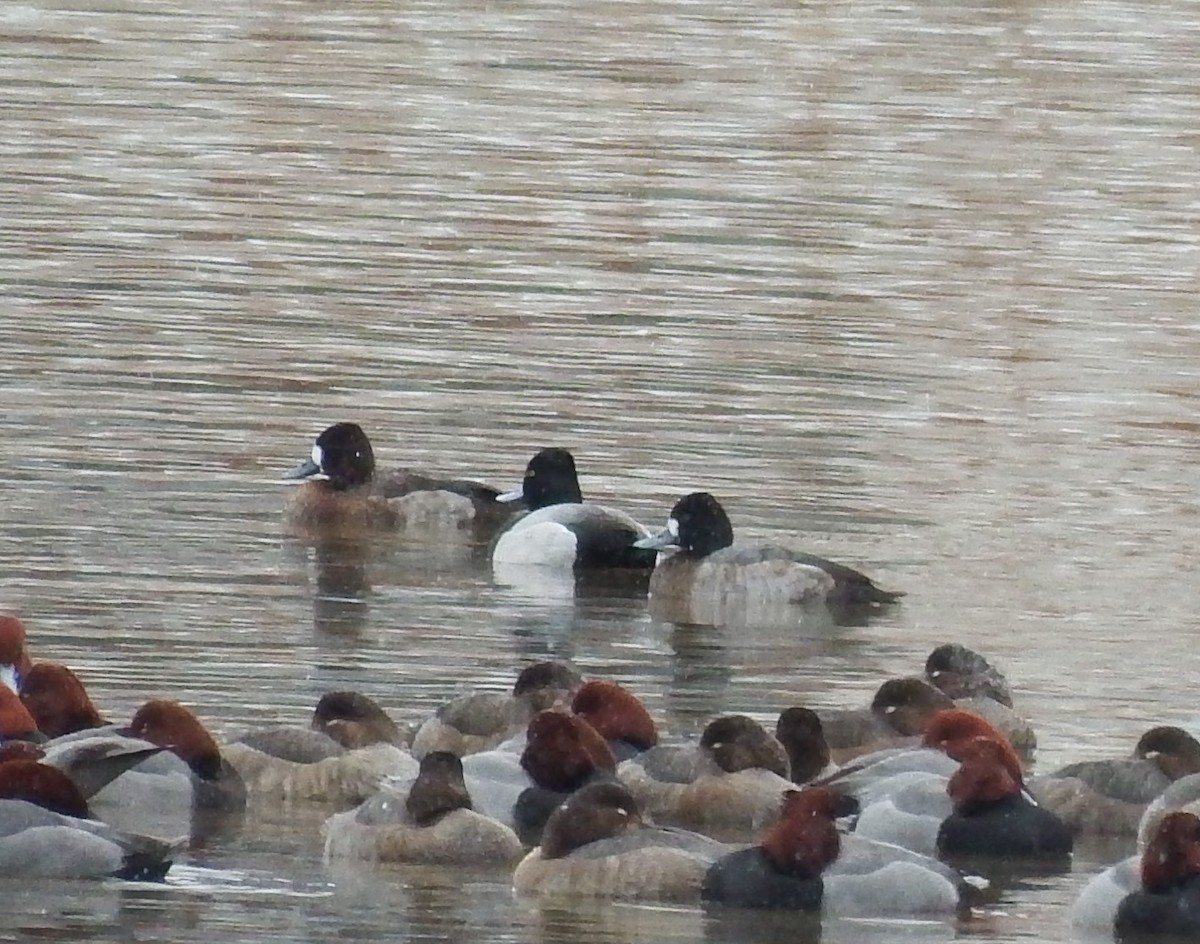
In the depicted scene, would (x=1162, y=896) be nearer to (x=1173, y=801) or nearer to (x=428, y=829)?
(x=1173, y=801)

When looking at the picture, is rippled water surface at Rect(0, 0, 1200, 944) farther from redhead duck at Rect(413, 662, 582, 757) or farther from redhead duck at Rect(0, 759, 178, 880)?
redhead duck at Rect(413, 662, 582, 757)

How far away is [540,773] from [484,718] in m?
1.03

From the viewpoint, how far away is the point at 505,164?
32062mm

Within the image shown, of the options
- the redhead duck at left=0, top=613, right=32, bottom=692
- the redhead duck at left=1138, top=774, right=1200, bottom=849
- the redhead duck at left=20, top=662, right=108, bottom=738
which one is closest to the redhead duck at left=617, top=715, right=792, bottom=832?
the redhead duck at left=1138, top=774, right=1200, bottom=849

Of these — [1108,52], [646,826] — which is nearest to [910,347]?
[646,826]

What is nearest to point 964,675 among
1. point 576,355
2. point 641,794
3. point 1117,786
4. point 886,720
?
point 886,720

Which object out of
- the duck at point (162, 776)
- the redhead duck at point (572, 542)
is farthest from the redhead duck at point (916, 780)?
the redhead duck at point (572, 542)

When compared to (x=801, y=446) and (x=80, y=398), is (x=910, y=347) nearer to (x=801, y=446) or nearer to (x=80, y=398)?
(x=801, y=446)

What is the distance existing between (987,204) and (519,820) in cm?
1884

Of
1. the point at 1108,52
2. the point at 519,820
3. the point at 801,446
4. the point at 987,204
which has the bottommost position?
the point at 519,820

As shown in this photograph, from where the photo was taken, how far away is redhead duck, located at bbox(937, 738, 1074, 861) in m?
12.6

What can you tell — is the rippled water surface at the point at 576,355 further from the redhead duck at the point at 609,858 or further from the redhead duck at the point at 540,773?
the redhead duck at the point at 540,773

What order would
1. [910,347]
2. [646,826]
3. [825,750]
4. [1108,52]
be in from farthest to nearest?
1. [1108,52]
2. [910,347]
3. [825,750]
4. [646,826]

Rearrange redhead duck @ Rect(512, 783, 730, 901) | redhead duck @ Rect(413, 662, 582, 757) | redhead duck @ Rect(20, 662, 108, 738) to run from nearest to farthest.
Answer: redhead duck @ Rect(512, 783, 730, 901) → redhead duck @ Rect(20, 662, 108, 738) → redhead duck @ Rect(413, 662, 582, 757)
